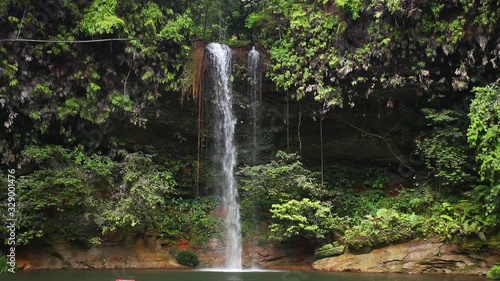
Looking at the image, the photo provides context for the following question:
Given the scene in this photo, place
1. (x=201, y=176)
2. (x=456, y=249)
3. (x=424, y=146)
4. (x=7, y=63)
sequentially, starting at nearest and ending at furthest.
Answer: (x=456, y=249), (x=7, y=63), (x=424, y=146), (x=201, y=176)

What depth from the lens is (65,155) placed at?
1299 centimetres

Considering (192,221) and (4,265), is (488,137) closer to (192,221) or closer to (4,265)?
(192,221)

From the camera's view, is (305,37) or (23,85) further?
(305,37)

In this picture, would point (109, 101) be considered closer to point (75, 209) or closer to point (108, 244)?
point (75, 209)

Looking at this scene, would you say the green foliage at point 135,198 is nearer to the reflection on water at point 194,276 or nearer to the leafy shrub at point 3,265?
the reflection on water at point 194,276

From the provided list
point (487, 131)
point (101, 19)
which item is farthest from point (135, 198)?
point (487, 131)

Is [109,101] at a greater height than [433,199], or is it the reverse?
[109,101]

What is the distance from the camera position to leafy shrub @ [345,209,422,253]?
39.7 feet

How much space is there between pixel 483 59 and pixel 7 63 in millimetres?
12842

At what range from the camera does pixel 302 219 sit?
12.8m

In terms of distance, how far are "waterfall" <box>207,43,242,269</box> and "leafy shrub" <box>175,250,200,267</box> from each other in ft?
3.81

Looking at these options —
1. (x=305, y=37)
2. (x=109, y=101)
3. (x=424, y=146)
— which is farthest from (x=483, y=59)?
(x=109, y=101)

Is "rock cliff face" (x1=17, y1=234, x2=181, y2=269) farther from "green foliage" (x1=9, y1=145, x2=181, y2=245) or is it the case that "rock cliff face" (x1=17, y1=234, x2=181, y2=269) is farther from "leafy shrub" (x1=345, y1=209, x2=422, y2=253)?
"leafy shrub" (x1=345, y1=209, x2=422, y2=253)

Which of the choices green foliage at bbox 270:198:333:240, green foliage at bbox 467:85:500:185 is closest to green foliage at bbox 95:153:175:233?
green foliage at bbox 270:198:333:240
